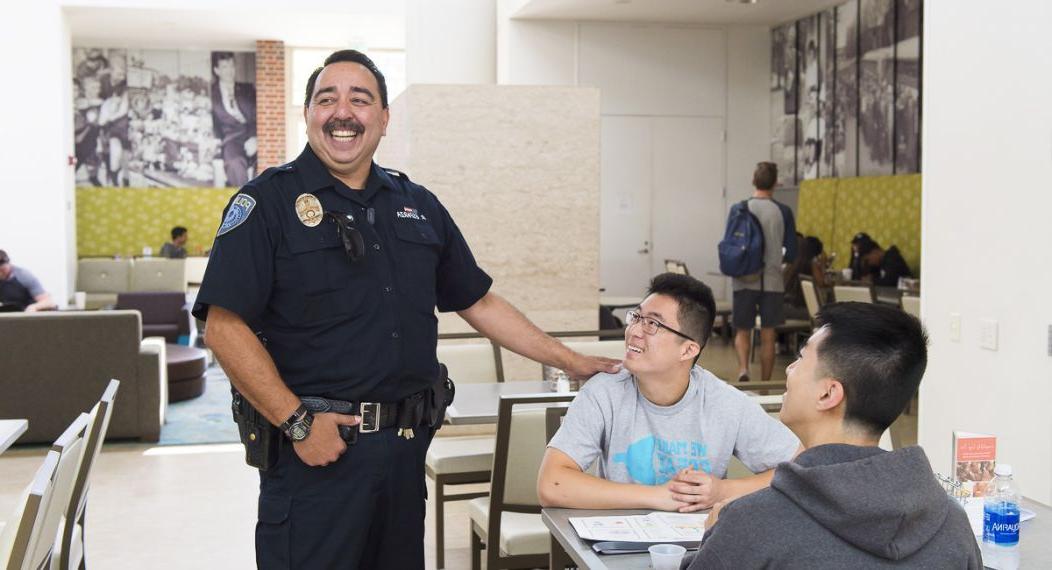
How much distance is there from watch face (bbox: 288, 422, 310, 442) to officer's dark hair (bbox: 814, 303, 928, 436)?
1.18 metres

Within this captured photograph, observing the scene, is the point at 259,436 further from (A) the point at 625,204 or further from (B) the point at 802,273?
(A) the point at 625,204

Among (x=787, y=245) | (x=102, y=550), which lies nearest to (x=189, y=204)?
(x=787, y=245)

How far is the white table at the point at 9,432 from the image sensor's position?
10.9ft

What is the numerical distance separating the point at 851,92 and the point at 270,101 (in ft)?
28.9

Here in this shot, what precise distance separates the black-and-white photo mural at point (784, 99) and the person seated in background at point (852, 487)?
11216mm

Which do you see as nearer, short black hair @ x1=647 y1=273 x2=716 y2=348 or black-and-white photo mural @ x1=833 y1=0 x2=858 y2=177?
short black hair @ x1=647 y1=273 x2=716 y2=348

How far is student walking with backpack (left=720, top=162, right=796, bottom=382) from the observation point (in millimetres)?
7895

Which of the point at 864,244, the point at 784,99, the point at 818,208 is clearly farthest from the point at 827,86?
the point at 864,244

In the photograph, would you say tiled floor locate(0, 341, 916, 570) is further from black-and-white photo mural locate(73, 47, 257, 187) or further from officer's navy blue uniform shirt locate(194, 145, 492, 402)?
black-and-white photo mural locate(73, 47, 257, 187)

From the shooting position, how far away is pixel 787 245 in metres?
8.02

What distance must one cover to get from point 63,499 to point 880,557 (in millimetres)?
1971

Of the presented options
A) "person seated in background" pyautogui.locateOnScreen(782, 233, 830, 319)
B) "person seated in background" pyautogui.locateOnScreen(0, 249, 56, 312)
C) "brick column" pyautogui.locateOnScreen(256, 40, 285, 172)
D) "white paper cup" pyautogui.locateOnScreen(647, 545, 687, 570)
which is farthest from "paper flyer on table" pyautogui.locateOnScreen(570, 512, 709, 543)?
"brick column" pyautogui.locateOnScreen(256, 40, 285, 172)

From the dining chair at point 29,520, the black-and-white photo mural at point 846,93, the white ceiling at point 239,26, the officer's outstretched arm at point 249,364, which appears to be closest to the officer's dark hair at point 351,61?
the officer's outstretched arm at point 249,364

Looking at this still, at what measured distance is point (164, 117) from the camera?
55.2ft
